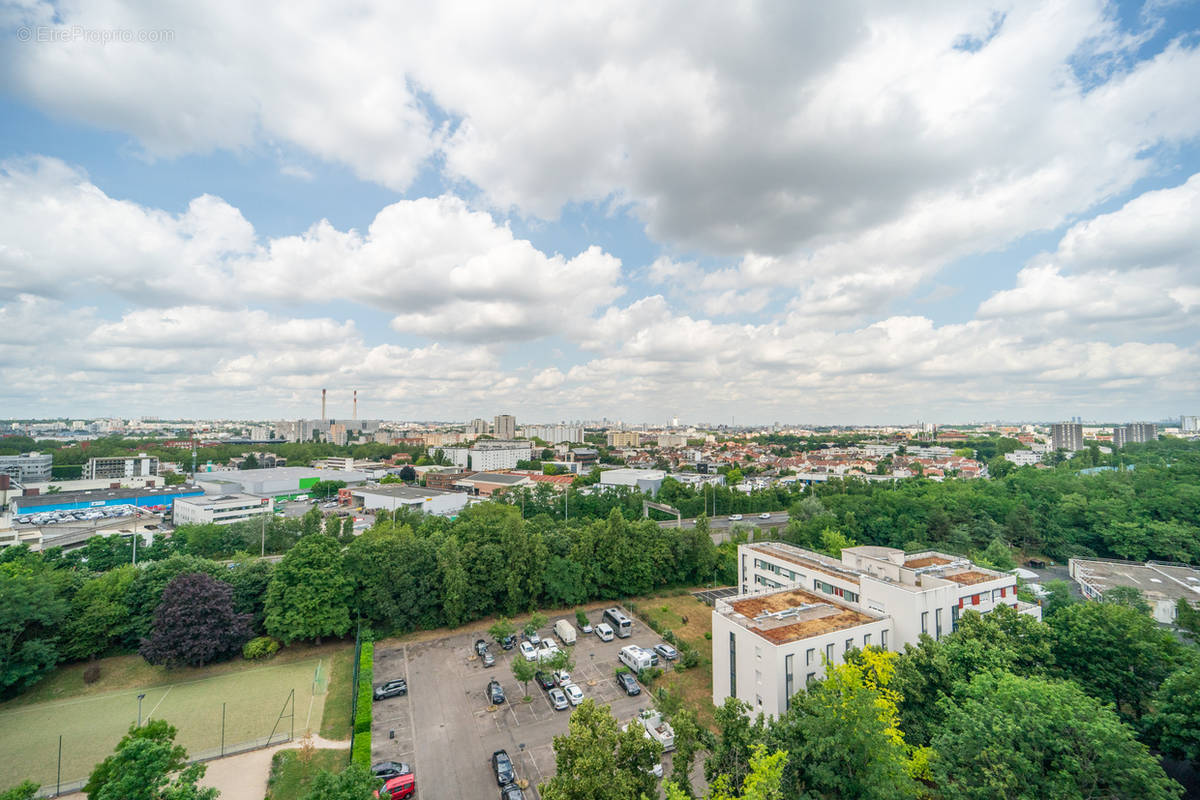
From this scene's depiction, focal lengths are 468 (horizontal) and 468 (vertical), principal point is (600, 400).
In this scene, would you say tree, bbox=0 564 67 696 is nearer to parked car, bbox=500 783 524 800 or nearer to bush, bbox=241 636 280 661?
bush, bbox=241 636 280 661

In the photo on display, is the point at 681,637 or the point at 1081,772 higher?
the point at 1081,772

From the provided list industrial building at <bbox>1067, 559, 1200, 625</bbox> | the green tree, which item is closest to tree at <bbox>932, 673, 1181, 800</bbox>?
the green tree

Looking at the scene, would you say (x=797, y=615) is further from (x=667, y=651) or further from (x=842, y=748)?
(x=842, y=748)

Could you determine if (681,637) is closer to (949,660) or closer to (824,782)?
(949,660)

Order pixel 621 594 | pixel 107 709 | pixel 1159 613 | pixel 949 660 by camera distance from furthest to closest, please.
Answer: pixel 621 594
pixel 1159 613
pixel 107 709
pixel 949 660

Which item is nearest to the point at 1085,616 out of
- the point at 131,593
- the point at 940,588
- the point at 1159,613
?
the point at 940,588

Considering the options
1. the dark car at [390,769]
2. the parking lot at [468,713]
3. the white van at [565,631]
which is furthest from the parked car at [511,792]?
the white van at [565,631]

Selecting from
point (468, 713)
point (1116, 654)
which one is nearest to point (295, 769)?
point (468, 713)
